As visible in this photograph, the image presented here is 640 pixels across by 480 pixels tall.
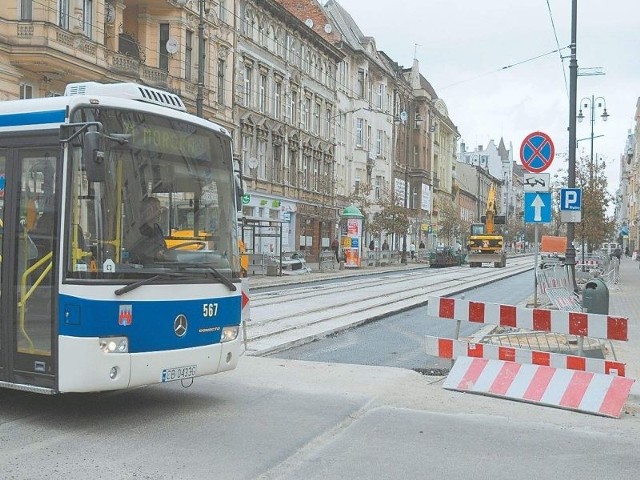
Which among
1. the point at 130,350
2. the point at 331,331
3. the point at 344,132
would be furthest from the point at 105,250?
the point at 344,132

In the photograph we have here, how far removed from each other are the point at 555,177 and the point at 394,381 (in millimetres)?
31228

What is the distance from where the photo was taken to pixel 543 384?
28.3ft

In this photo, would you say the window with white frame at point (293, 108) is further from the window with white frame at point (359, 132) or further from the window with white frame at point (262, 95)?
the window with white frame at point (359, 132)

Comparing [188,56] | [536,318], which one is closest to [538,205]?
[536,318]

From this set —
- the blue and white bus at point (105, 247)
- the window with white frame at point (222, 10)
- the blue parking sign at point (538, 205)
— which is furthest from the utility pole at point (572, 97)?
the window with white frame at point (222, 10)

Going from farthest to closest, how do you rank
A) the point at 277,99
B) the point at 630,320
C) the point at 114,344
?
1. the point at 277,99
2. the point at 630,320
3. the point at 114,344

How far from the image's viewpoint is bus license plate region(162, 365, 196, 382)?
24.0ft

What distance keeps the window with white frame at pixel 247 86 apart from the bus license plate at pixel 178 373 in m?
36.8

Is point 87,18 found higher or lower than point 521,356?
higher

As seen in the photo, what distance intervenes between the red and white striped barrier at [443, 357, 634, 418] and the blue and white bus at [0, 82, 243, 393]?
2864 mm

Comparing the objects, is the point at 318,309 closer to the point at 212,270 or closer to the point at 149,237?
the point at 212,270

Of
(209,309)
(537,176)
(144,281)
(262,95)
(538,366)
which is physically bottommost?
(538,366)

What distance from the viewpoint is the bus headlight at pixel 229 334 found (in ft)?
26.3

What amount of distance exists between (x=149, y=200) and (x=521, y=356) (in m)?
4.47
